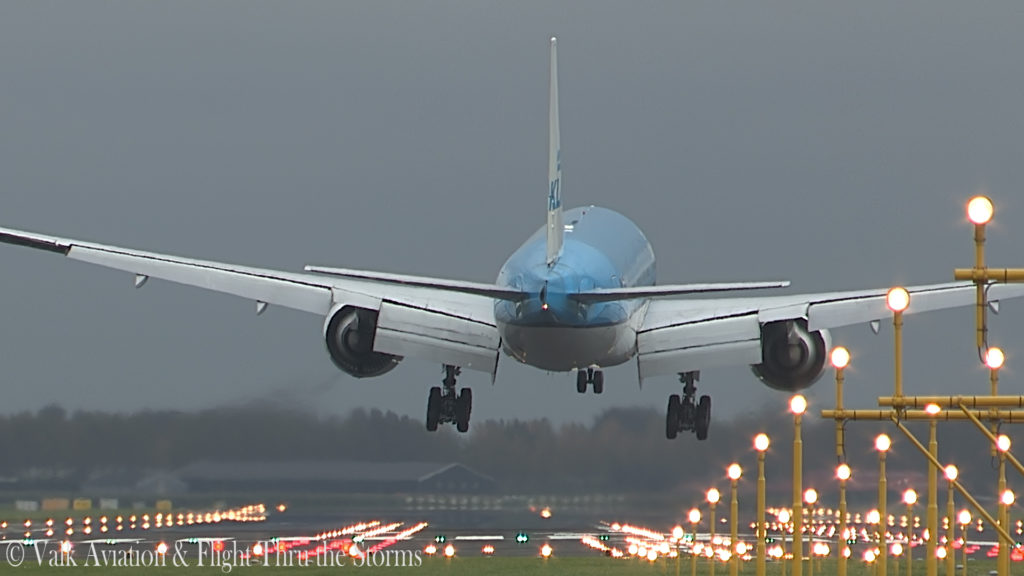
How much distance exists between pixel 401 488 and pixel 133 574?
19206 mm

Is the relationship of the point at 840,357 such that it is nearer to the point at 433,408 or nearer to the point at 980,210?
the point at 980,210

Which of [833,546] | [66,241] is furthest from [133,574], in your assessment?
[833,546]

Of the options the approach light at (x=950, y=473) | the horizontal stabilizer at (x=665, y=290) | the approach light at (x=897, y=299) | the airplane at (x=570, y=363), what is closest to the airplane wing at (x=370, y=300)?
the airplane at (x=570, y=363)

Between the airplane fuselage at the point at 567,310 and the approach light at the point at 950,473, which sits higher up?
the airplane fuselage at the point at 567,310

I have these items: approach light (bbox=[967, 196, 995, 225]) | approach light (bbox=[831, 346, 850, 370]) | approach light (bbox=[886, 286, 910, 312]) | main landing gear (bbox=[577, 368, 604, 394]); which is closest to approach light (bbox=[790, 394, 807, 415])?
approach light (bbox=[831, 346, 850, 370])

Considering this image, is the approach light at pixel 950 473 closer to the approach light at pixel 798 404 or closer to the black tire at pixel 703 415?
the approach light at pixel 798 404

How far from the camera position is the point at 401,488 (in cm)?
7031

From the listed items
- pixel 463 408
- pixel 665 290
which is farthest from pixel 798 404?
pixel 463 408

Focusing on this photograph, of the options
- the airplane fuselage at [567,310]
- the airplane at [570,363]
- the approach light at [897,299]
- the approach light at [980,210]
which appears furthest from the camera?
the airplane at [570,363]

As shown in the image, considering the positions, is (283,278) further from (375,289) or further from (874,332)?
(874,332)

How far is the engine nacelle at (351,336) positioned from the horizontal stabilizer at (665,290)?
358 inches

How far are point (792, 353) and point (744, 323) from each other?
1.61 m

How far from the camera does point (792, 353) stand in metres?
57.7

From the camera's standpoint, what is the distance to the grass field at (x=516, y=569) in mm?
53656
